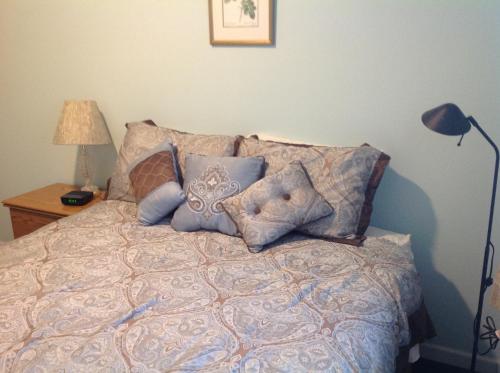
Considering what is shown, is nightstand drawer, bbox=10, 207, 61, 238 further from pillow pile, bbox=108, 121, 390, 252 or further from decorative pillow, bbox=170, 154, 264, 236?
decorative pillow, bbox=170, 154, 264, 236

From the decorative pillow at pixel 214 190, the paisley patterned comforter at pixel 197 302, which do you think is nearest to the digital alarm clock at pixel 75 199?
the paisley patterned comforter at pixel 197 302

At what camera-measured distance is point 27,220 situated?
2.41m

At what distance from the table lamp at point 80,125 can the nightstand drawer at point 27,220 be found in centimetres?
43

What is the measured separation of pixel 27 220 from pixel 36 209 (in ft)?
0.46

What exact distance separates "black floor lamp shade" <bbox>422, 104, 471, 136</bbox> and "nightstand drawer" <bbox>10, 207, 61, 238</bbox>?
1.99 meters

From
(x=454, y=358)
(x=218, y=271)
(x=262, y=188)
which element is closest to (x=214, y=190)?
(x=262, y=188)

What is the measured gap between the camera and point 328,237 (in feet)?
5.83

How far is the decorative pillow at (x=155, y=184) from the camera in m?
1.91

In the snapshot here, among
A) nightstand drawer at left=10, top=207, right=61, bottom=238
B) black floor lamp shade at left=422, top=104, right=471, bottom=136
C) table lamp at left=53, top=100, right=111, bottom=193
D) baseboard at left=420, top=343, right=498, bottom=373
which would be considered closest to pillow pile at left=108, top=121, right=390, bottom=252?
black floor lamp shade at left=422, top=104, right=471, bottom=136

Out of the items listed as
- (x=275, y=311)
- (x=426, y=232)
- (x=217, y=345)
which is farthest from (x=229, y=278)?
(x=426, y=232)

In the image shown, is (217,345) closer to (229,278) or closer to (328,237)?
(229,278)

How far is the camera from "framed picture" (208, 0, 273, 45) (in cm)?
205

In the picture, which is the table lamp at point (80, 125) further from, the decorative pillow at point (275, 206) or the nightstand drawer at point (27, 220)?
the decorative pillow at point (275, 206)

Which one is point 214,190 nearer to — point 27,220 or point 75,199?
point 75,199
